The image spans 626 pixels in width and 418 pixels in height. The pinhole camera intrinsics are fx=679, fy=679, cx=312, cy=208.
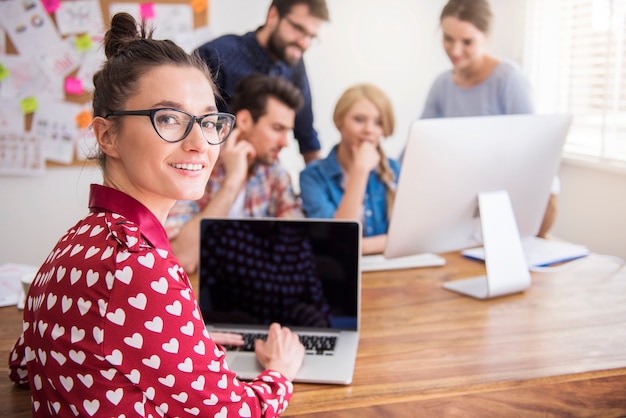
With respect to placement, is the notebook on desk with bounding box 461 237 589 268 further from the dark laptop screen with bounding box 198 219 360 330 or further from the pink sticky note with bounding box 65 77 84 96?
the pink sticky note with bounding box 65 77 84 96

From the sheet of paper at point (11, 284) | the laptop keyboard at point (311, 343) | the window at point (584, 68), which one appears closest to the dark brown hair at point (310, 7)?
the window at point (584, 68)

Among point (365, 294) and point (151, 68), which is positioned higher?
point (151, 68)

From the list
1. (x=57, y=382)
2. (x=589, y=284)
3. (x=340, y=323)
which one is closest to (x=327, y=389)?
(x=340, y=323)

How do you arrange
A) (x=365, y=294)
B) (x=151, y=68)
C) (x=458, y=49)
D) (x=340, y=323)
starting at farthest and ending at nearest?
1. (x=458, y=49)
2. (x=365, y=294)
3. (x=340, y=323)
4. (x=151, y=68)

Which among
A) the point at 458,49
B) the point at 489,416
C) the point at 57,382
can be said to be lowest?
the point at 489,416

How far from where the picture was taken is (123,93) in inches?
39.8

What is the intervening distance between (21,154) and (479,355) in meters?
2.40

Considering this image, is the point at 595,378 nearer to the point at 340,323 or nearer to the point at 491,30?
the point at 340,323

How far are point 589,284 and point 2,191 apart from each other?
8.16 feet

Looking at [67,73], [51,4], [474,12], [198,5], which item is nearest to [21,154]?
[67,73]

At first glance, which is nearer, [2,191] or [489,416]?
[489,416]

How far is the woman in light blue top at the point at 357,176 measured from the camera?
2.39 m

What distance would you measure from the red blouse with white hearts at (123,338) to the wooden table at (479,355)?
307 millimetres

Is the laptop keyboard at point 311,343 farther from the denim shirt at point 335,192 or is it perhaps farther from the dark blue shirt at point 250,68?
the dark blue shirt at point 250,68
